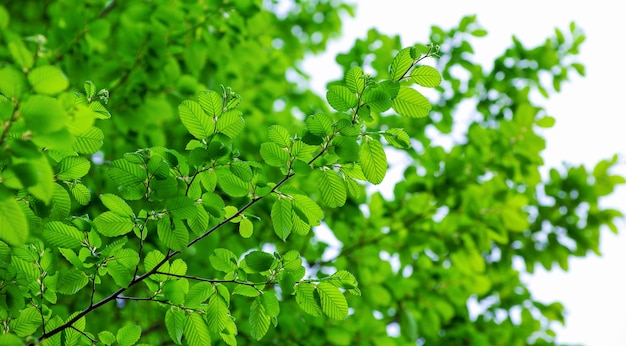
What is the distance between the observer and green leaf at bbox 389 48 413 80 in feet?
4.61

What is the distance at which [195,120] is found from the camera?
1430 mm

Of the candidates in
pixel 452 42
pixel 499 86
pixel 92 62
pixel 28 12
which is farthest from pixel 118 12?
pixel 499 86

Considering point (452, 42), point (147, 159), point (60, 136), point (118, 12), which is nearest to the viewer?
point (60, 136)

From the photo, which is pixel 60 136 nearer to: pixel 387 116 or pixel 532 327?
pixel 387 116

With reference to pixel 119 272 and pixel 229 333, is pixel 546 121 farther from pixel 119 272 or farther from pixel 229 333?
pixel 119 272

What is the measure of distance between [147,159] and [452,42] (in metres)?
2.33

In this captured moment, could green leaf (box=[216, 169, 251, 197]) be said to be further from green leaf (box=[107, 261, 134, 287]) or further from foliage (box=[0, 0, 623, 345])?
green leaf (box=[107, 261, 134, 287])

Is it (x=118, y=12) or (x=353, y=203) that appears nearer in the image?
(x=353, y=203)

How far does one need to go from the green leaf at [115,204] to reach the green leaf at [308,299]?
48cm

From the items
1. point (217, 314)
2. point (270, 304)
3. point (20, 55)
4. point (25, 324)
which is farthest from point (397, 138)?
point (25, 324)

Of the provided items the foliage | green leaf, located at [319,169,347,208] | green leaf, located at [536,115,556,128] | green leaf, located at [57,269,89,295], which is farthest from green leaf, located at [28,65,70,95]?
green leaf, located at [536,115,556,128]

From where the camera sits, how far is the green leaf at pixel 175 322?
57.2 inches

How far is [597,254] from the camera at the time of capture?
11.5 feet

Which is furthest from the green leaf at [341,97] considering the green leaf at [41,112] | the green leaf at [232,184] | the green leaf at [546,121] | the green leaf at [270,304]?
the green leaf at [546,121]
